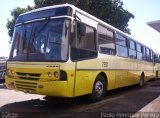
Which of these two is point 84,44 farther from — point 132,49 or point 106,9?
point 106,9

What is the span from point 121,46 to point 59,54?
18.0 ft

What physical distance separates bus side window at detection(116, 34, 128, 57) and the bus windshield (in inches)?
180

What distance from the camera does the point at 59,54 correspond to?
7.58m

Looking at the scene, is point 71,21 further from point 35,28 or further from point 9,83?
point 9,83

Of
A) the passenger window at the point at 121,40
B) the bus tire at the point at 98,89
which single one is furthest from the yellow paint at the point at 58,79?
the passenger window at the point at 121,40

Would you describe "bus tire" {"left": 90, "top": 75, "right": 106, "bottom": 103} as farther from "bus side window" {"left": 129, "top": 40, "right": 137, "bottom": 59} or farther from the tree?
the tree

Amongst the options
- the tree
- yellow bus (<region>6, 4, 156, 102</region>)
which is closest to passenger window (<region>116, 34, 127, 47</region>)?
yellow bus (<region>6, 4, 156, 102</region>)

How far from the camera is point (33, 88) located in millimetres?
7785

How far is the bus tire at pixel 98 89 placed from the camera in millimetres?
9250

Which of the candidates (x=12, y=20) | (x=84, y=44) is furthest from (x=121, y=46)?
(x=12, y=20)

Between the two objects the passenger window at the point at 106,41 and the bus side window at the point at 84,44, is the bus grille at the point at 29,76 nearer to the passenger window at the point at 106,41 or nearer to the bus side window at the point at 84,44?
the bus side window at the point at 84,44

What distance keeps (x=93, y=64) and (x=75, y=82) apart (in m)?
1.52

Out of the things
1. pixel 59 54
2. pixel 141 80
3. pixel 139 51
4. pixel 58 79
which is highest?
pixel 139 51

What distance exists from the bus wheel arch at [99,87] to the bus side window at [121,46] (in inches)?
83.0
